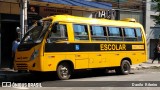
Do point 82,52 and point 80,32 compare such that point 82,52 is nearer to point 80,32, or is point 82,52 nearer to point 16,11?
point 80,32

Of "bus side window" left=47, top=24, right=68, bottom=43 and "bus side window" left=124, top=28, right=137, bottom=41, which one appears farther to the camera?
"bus side window" left=124, top=28, right=137, bottom=41

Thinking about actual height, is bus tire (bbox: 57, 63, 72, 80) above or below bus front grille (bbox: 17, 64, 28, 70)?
below

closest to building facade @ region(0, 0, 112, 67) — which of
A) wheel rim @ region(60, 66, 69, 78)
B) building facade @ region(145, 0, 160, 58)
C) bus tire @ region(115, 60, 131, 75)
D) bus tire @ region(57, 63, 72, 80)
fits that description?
bus tire @ region(115, 60, 131, 75)

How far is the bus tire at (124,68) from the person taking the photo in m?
19.1

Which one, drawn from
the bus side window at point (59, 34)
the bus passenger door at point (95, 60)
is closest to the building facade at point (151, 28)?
the bus passenger door at point (95, 60)

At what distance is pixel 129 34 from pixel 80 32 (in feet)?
12.0

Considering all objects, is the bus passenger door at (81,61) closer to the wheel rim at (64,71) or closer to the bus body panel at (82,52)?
the bus body panel at (82,52)

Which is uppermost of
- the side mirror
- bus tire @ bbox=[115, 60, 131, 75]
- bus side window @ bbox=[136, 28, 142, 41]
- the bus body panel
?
the side mirror

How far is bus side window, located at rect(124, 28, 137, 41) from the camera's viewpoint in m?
19.3

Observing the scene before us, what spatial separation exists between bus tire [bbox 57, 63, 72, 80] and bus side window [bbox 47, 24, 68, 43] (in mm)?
1127

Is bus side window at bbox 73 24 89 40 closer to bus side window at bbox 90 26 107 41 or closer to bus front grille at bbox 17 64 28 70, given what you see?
bus side window at bbox 90 26 107 41

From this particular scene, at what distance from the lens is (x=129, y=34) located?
1956 cm

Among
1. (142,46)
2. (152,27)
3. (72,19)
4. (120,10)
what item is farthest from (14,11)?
(152,27)

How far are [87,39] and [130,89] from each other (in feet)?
15.3
